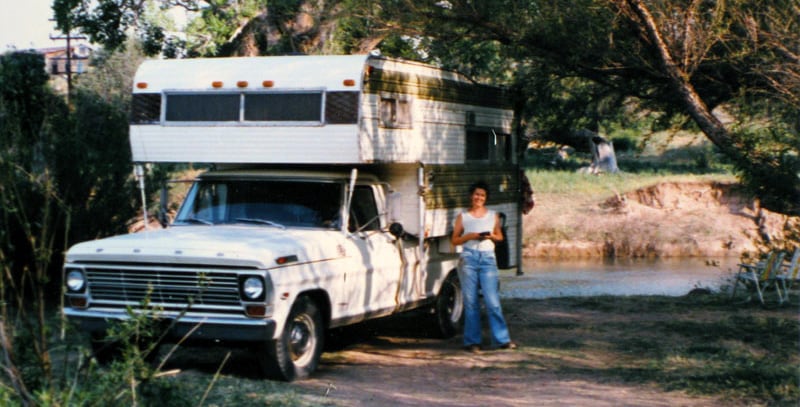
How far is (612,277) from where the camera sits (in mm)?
25641

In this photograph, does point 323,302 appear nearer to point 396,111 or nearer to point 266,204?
point 266,204

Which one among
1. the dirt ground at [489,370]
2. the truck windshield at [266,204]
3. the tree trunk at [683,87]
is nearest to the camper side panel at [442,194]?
the truck windshield at [266,204]

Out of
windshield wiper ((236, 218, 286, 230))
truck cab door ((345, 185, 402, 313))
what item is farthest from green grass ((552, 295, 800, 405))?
windshield wiper ((236, 218, 286, 230))

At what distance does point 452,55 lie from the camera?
13.5 meters

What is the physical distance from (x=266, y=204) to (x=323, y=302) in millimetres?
1144

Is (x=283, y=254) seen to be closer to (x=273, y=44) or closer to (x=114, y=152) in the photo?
(x=114, y=152)

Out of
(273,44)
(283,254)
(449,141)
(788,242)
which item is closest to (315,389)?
(283,254)

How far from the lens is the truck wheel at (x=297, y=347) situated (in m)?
8.67

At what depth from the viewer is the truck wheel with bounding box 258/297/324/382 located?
867 cm

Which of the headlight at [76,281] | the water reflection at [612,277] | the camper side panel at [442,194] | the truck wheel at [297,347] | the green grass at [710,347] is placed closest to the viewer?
the green grass at [710,347]

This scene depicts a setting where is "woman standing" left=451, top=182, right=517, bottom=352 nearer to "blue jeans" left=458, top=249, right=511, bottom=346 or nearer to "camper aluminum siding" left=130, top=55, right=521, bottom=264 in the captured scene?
"blue jeans" left=458, top=249, right=511, bottom=346

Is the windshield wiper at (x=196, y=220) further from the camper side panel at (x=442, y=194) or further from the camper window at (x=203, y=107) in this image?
the camper side panel at (x=442, y=194)

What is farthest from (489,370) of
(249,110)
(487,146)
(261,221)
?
(487,146)

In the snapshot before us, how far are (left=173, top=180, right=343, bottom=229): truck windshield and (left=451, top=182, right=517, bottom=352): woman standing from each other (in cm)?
135
